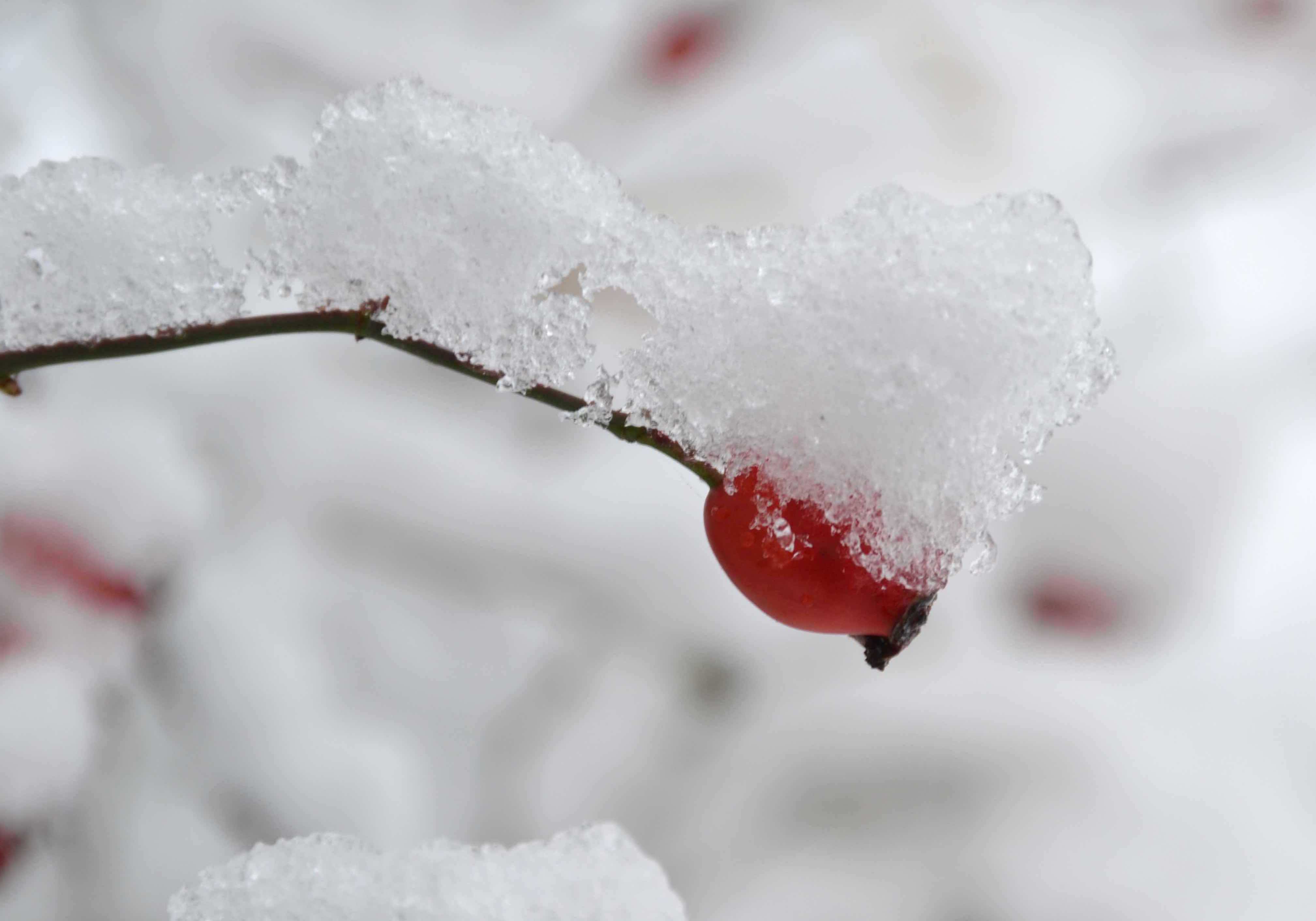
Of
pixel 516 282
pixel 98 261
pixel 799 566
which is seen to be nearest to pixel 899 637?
pixel 799 566

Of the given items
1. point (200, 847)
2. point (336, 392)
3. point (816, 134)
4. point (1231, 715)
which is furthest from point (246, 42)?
point (1231, 715)

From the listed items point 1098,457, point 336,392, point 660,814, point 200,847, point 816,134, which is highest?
point 816,134

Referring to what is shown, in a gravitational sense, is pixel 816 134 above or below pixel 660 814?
above

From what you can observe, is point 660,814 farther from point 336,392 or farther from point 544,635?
point 336,392

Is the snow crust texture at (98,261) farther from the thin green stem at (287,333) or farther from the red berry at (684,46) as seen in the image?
the red berry at (684,46)

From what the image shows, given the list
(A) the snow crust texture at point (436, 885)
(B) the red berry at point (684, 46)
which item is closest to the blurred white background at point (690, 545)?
(B) the red berry at point (684, 46)

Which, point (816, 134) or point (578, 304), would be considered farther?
point (816, 134)

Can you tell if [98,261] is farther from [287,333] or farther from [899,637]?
[899,637]
